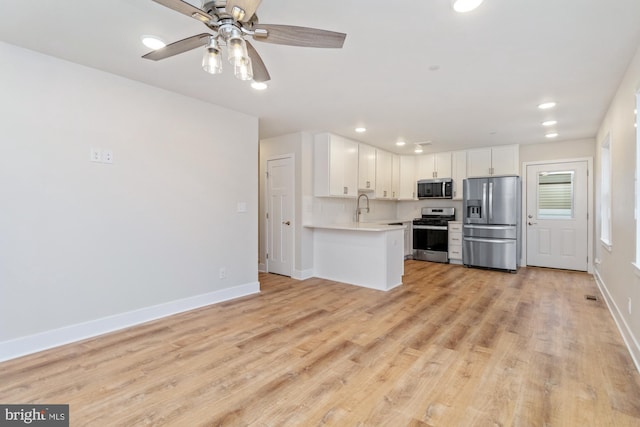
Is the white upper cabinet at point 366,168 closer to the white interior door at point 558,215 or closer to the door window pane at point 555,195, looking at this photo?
the white interior door at point 558,215

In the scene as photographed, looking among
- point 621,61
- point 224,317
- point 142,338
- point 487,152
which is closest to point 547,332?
point 621,61

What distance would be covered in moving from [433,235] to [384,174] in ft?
5.58

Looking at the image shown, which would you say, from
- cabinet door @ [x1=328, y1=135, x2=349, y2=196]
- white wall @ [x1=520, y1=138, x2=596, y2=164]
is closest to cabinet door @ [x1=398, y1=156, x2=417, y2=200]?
white wall @ [x1=520, y1=138, x2=596, y2=164]

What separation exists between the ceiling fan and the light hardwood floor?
200 centimetres

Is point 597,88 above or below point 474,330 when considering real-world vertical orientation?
above

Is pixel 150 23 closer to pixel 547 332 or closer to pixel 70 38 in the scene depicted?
pixel 70 38

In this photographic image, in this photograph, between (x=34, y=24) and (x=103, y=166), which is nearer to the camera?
(x=34, y=24)

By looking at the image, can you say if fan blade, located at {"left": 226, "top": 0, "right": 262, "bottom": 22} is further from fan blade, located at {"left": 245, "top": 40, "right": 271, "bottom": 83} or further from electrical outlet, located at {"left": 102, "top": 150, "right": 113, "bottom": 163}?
electrical outlet, located at {"left": 102, "top": 150, "right": 113, "bottom": 163}

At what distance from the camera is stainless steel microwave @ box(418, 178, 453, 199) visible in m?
6.45

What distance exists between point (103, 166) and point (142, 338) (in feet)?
5.37

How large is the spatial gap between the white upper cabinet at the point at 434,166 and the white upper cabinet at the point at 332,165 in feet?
7.73

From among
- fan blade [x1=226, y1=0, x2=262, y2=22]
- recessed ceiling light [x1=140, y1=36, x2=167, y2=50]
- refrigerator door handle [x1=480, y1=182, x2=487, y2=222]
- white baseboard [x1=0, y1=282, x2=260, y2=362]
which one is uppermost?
recessed ceiling light [x1=140, y1=36, x2=167, y2=50]

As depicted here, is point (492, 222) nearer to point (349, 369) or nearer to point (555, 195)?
point (555, 195)

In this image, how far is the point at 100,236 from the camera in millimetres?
2820
